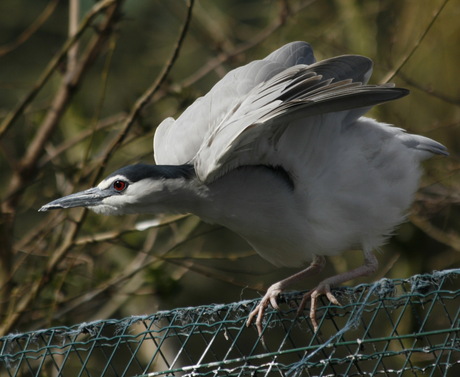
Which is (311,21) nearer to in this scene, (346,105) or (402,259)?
(402,259)

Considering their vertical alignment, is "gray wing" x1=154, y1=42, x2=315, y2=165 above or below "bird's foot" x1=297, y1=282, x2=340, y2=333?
above

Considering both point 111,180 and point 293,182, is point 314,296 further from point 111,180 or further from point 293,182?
point 111,180

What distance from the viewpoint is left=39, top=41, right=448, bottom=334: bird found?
3.83m

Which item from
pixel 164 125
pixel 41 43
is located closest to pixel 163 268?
pixel 164 125

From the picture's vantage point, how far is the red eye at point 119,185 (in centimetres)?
397

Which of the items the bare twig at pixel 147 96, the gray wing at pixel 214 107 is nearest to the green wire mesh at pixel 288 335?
the gray wing at pixel 214 107

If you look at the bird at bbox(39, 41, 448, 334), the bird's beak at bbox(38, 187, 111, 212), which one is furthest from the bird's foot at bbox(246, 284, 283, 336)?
the bird's beak at bbox(38, 187, 111, 212)

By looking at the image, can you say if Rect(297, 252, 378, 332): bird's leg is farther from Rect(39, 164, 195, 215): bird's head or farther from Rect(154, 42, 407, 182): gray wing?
Rect(39, 164, 195, 215): bird's head

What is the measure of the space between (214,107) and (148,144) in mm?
1794

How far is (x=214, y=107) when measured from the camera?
4207mm

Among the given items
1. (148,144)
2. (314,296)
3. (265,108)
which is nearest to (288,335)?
(314,296)

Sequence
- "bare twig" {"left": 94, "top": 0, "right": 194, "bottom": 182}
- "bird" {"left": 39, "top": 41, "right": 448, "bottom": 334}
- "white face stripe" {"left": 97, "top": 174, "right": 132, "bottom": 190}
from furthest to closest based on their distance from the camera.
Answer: "bare twig" {"left": 94, "top": 0, "right": 194, "bottom": 182} < "white face stripe" {"left": 97, "top": 174, "right": 132, "bottom": 190} < "bird" {"left": 39, "top": 41, "right": 448, "bottom": 334}

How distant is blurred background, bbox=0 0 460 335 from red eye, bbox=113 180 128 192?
0.54 meters

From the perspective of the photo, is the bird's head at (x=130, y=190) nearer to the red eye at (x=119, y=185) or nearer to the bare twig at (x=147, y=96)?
the red eye at (x=119, y=185)
